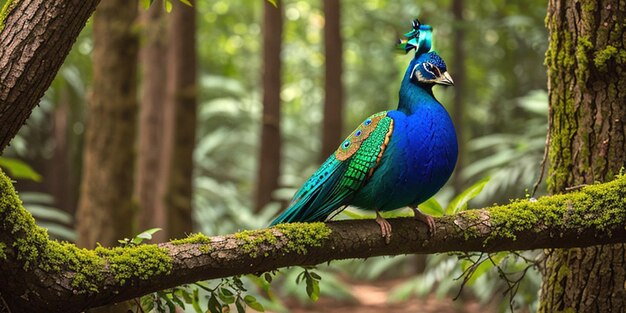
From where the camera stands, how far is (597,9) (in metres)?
3.56

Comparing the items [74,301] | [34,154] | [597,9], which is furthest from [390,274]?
[74,301]

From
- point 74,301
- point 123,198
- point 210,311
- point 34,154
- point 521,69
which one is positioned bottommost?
point 74,301

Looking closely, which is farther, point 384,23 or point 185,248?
point 384,23

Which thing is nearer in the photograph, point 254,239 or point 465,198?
point 254,239

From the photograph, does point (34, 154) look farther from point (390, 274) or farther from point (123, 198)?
point (123, 198)

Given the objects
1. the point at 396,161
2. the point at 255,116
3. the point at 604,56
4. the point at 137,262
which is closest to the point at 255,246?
the point at 137,262

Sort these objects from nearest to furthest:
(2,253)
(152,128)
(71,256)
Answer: (2,253) → (71,256) → (152,128)

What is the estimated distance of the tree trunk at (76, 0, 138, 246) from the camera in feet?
21.6

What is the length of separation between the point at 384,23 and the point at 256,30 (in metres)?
5.37

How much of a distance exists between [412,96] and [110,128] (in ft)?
13.1

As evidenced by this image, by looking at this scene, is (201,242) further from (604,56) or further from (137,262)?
(604,56)

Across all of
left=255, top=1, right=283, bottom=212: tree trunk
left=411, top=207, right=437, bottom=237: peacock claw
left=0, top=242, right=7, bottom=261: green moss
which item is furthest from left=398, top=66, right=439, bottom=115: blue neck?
left=255, top=1, right=283, bottom=212: tree trunk

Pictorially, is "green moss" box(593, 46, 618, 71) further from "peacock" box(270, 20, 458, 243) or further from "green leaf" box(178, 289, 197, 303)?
"green leaf" box(178, 289, 197, 303)

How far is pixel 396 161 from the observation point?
3115 mm
